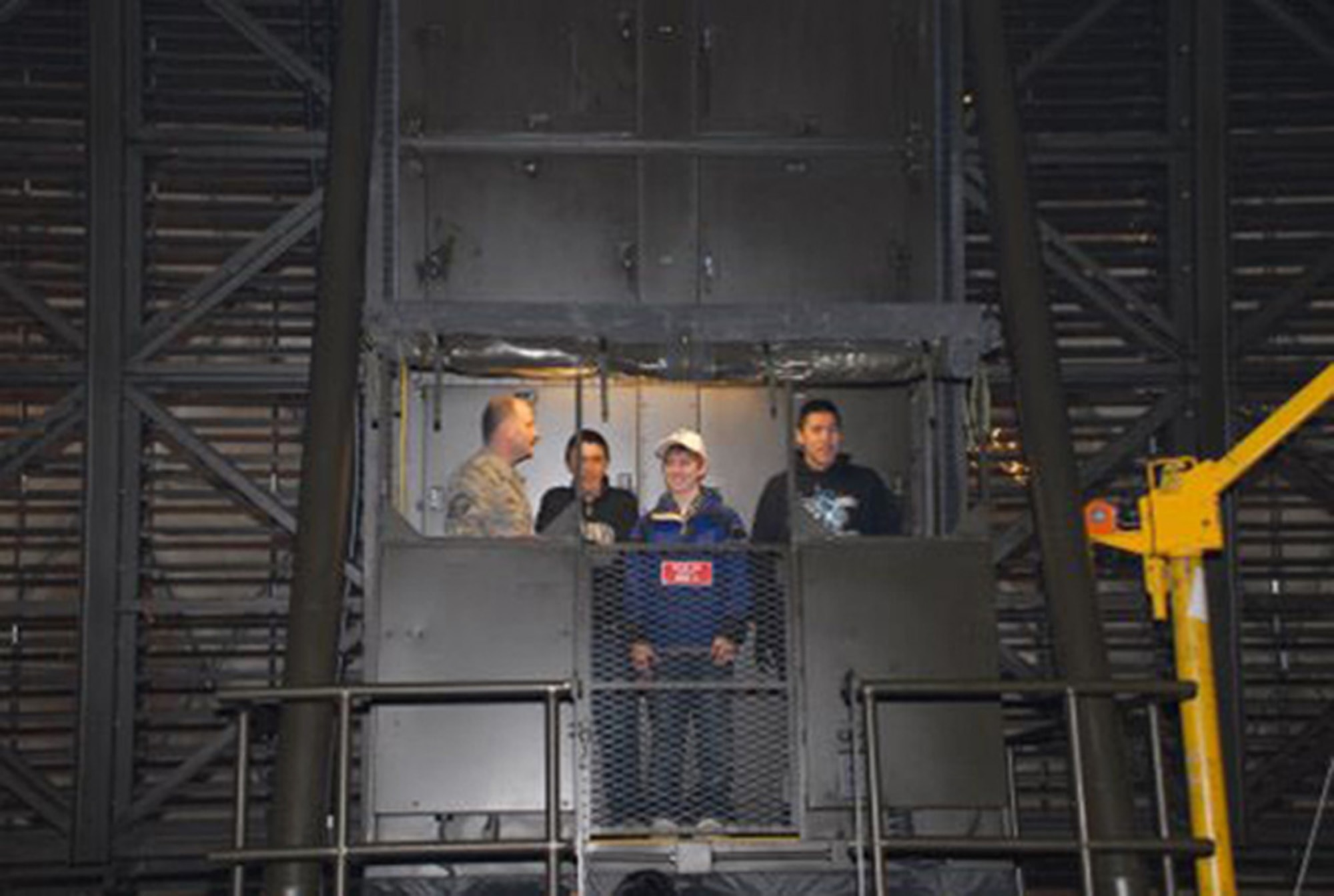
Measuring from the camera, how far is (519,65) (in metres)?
12.6

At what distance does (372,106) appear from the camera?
38.3ft

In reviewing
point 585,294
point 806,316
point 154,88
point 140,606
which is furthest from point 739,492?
point 154,88

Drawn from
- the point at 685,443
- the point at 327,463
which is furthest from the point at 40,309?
the point at 685,443

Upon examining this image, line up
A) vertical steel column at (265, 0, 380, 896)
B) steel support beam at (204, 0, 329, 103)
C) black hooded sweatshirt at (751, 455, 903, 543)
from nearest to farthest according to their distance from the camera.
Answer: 1. vertical steel column at (265, 0, 380, 896)
2. black hooded sweatshirt at (751, 455, 903, 543)
3. steel support beam at (204, 0, 329, 103)

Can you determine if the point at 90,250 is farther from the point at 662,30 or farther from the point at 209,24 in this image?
the point at 662,30

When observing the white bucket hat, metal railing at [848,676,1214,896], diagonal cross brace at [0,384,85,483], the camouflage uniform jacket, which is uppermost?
diagonal cross brace at [0,384,85,483]

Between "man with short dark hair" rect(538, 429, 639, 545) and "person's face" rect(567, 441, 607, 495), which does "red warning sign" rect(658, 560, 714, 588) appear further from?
"person's face" rect(567, 441, 607, 495)

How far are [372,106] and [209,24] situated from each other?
2614mm

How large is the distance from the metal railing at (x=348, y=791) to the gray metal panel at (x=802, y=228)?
472 centimetres

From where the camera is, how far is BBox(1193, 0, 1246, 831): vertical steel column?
1334 centimetres

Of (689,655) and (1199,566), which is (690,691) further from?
(1199,566)

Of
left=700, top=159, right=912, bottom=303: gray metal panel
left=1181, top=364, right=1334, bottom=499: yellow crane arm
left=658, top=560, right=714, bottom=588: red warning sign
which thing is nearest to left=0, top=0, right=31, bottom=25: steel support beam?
left=700, top=159, right=912, bottom=303: gray metal panel

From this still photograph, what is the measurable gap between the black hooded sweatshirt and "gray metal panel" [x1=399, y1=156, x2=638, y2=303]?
233cm

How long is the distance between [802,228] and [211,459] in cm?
451
